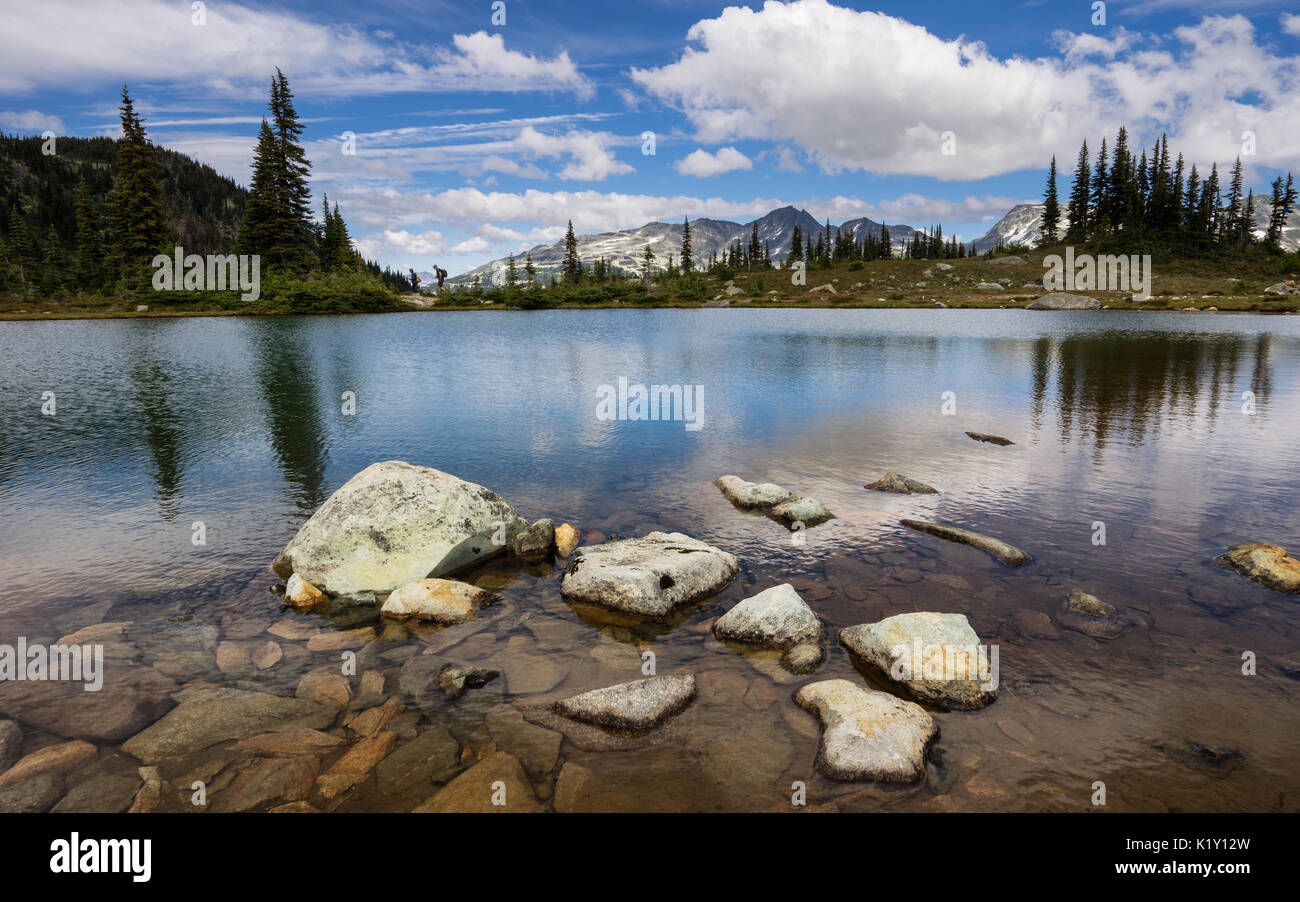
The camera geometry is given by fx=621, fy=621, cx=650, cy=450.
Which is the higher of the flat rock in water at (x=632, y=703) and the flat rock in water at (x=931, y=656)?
the flat rock in water at (x=931, y=656)

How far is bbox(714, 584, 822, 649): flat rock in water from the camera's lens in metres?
9.82

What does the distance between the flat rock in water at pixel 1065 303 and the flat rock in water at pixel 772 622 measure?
103m

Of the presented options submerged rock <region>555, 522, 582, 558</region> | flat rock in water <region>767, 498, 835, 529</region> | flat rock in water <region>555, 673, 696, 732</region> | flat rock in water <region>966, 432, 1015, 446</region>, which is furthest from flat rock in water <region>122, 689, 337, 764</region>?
flat rock in water <region>966, 432, 1015, 446</region>

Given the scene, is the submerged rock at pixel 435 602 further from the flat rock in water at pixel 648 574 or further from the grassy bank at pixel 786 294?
the grassy bank at pixel 786 294

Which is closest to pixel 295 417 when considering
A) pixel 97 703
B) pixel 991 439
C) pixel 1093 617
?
pixel 97 703

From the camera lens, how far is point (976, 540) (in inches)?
522

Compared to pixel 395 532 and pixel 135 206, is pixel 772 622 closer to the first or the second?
pixel 395 532

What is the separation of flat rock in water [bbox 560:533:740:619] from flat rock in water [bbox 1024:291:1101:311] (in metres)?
102

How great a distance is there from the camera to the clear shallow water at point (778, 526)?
7527 millimetres

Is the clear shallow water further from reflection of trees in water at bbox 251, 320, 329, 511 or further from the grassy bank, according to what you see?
the grassy bank

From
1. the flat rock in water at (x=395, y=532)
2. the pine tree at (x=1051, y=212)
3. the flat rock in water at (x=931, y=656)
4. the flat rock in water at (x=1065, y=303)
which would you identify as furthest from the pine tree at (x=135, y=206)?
the pine tree at (x=1051, y=212)

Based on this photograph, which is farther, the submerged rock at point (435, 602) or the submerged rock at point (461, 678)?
the submerged rock at point (435, 602)

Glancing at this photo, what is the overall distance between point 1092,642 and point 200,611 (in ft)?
48.6
